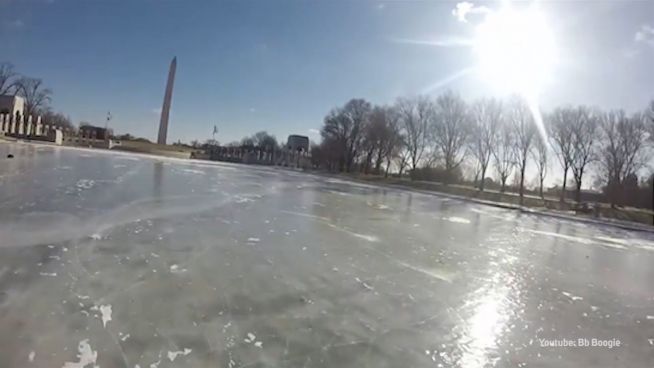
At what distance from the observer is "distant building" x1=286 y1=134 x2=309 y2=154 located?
89812mm

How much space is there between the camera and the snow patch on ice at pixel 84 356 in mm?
2727

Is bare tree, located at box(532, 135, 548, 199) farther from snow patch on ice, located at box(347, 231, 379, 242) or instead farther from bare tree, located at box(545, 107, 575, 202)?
snow patch on ice, located at box(347, 231, 379, 242)

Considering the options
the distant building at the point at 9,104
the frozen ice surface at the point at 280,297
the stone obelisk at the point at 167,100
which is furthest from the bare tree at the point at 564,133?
the distant building at the point at 9,104

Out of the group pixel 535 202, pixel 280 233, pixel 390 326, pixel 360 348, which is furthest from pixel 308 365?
pixel 535 202

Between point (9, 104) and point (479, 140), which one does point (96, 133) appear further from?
point (479, 140)

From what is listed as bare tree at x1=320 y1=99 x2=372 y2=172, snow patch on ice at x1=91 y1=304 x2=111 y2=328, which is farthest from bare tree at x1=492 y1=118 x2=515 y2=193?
snow patch on ice at x1=91 y1=304 x2=111 y2=328

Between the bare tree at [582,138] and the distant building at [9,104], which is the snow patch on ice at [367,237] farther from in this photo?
the distant building at [9,104]

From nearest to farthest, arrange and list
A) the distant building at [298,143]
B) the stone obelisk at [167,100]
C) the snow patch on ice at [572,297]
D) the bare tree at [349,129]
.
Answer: the snow patch on ice at [572,297] < the stone obelisk at [167,100] < the bare tree at [349,129] < the distant building at [298,143]

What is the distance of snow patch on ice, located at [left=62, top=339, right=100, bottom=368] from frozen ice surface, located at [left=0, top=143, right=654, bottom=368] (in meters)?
0.01

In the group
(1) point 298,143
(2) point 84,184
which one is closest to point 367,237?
(2) point 84,184

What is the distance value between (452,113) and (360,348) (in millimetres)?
51817

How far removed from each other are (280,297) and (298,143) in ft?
285

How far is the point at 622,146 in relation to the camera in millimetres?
37906

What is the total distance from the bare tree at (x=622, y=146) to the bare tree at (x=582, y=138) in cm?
78
